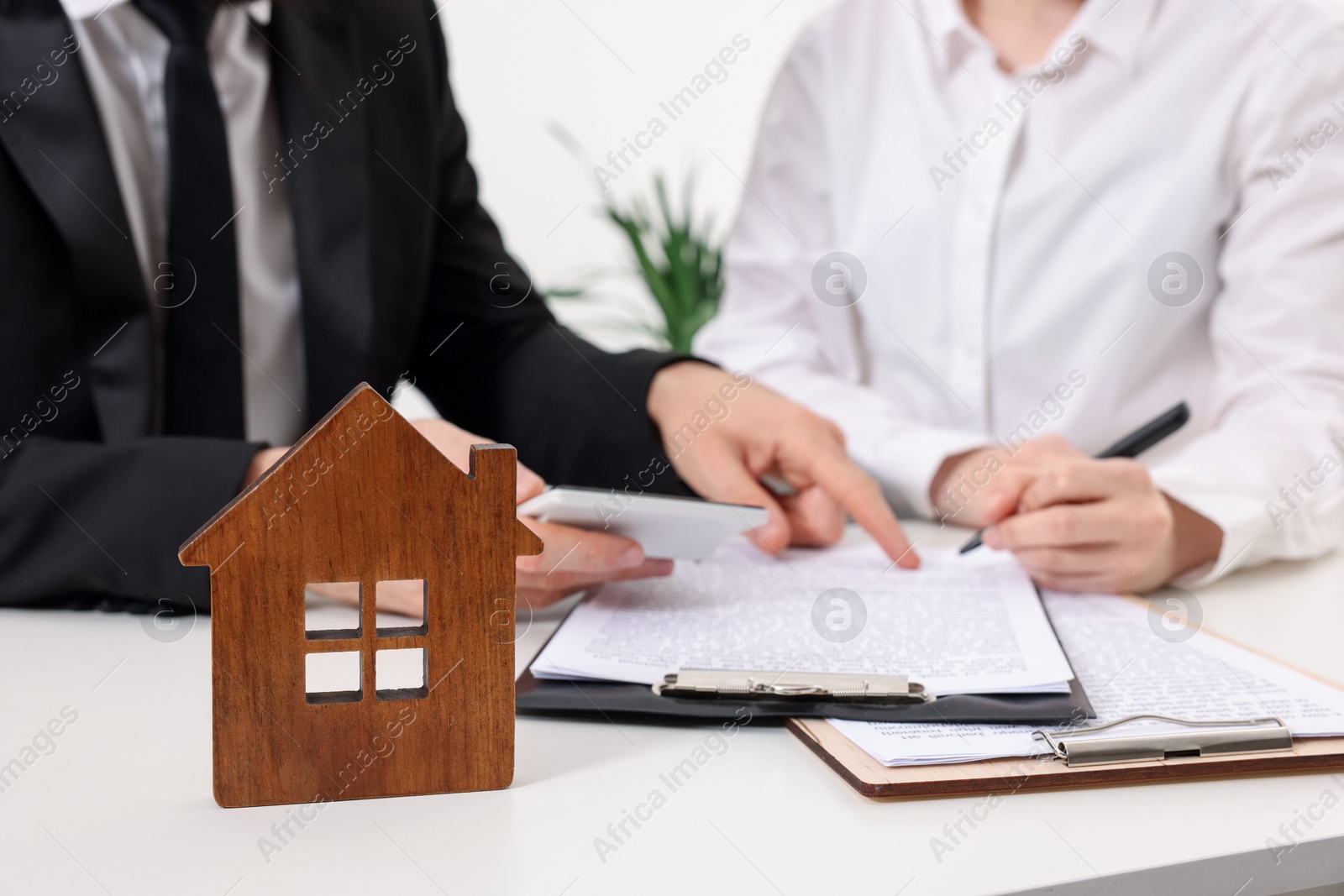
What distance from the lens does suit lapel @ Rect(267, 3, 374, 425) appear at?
1.12 meters

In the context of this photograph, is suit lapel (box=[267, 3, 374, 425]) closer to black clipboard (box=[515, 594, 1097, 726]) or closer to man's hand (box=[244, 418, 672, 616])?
man's hand (box=[244, 418, 672, 616])

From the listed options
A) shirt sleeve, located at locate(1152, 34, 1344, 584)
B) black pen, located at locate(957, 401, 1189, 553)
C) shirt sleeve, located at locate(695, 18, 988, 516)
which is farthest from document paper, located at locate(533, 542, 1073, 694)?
shirt sleeve, located at locate(695, 18, 988, 516)

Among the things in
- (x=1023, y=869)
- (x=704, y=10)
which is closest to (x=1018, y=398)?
(x=1023, y=869)

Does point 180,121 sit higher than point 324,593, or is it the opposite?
point 180,121

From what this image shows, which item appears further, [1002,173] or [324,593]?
[1002,173]

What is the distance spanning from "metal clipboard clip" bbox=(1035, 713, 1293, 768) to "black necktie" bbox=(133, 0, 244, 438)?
899mm

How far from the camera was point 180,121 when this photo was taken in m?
1.02

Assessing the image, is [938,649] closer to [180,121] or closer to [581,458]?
[581,458]

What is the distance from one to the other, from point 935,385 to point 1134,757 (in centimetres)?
116

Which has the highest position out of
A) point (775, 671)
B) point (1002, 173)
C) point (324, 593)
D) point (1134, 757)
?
point (1002, 173)

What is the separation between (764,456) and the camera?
109 centimetres

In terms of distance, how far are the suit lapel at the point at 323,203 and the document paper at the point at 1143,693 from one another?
78 centimetres

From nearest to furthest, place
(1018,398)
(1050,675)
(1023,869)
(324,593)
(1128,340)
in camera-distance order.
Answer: (1023,869)
(1050,675)
(324,593)
(1128,340)
(1018,398)

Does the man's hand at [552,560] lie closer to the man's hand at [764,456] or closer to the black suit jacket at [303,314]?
the black suit jacket at [303,314]
